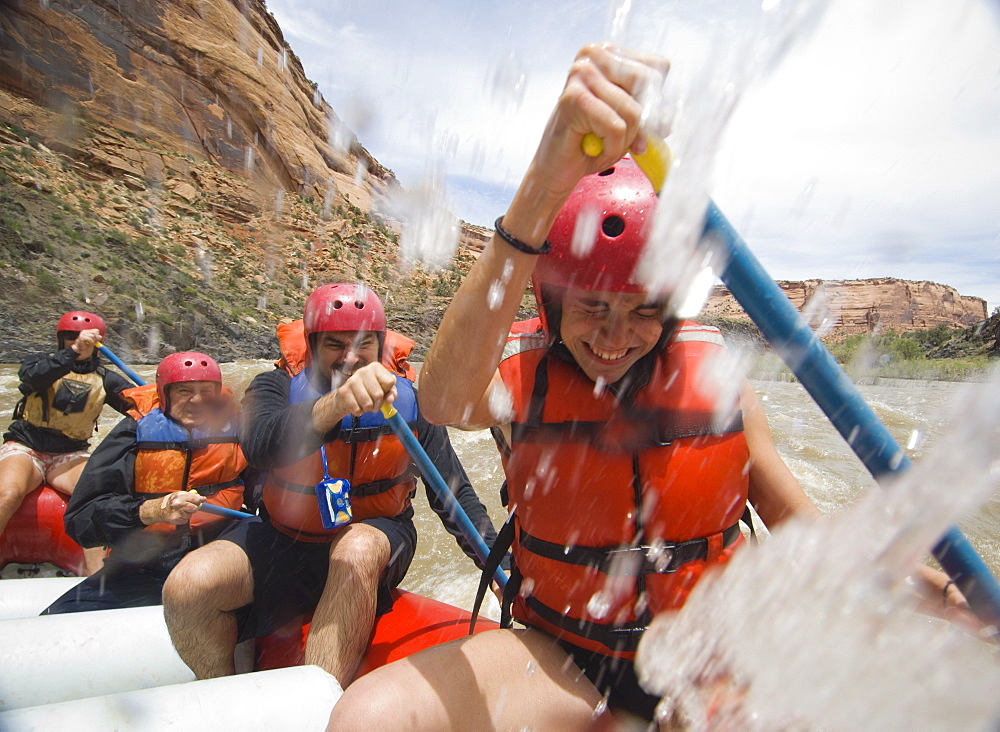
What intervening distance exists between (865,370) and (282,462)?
76.0ft

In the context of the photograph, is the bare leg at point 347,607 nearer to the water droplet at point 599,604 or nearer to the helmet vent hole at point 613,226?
the water droplet at point 599,604

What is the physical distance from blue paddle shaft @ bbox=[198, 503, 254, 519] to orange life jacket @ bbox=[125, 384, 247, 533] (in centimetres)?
8

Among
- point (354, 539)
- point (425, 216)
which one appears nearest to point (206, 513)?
point (354, 539)

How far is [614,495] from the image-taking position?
1273 mm

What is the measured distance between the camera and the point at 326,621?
1.81m

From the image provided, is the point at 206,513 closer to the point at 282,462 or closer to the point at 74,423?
the point at 282,462

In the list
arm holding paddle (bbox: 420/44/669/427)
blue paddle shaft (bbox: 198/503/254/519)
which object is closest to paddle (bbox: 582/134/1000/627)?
arm holding paddle (bbox: 420/44/669/427)

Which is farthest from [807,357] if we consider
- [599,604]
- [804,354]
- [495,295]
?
[599,604]

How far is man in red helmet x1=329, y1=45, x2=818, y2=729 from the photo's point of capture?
103 centimetres

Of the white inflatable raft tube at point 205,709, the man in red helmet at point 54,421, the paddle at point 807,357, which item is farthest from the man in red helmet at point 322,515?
the man in red helmet at point 54,421

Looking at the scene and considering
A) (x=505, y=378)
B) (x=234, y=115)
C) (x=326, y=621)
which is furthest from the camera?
(x=234, y=115)

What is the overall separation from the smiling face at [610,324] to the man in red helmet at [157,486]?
1.98 m

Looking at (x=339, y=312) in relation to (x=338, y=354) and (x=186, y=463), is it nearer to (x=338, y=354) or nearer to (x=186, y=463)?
(x=338, y=354)

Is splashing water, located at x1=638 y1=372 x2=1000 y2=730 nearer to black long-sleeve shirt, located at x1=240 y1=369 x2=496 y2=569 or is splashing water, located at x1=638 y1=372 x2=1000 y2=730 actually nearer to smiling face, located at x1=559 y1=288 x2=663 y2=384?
smiling face, located at x1=559 y1=288 x2=663 y2=384
